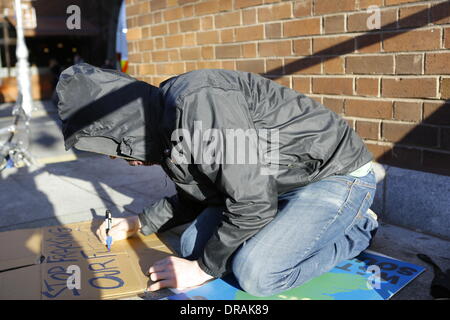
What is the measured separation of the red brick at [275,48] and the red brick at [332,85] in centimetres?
35

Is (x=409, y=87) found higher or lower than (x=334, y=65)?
lower

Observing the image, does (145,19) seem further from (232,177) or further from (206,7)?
(232,177)

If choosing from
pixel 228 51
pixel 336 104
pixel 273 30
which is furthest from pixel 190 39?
pixel 336 104

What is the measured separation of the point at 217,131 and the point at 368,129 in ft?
5.43

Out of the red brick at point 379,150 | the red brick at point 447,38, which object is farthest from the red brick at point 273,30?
the red brick at point 447,38

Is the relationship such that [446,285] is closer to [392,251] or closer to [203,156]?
[392,251]

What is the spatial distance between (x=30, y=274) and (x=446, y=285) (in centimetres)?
201

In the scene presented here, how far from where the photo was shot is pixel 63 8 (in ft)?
52.7

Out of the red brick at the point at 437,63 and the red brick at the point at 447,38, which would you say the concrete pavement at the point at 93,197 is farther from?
the red brick at the point at 447,38

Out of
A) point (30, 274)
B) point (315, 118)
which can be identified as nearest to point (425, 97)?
point (315, 118)

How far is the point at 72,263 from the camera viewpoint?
2.50 meters

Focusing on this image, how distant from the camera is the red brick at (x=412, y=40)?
2693mm

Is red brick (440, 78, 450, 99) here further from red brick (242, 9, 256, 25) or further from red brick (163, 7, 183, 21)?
red brick (163, 7, 183, 21)

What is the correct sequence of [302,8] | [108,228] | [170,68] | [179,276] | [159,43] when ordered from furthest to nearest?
[159,43]
[170,68]
[302,8]
[108,228]
[179,276]
